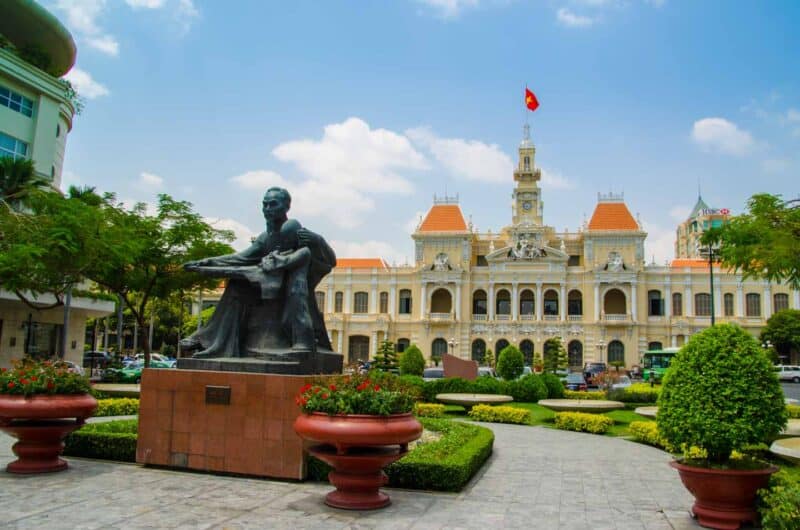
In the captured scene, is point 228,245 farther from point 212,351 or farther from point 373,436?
point 373,436

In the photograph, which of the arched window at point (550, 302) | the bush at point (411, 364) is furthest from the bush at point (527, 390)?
the arched window at point (550, 302)

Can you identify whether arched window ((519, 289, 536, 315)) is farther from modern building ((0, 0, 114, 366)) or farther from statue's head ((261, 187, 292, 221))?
statue's head ((261, 187, 292, 221))

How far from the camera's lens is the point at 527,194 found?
58.9m

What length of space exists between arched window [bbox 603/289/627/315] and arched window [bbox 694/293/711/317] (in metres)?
5.56

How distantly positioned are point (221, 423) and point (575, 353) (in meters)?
49.6

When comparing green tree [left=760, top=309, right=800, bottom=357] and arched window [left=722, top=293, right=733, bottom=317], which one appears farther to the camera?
arched window [left=722, top=293, right=733, bottom=317]

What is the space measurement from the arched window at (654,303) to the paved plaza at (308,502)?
48.6 m

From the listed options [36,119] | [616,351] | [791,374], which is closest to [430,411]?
[36,119]

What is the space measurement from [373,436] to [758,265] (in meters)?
9.48

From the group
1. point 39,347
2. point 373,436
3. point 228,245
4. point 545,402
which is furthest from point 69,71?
point 373,436

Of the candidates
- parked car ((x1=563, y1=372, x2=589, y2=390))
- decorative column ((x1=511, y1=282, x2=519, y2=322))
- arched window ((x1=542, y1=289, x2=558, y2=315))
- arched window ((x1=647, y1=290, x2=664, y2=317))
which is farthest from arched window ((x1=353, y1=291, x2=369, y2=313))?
parked car ((x1=563, y1=372, x2=589, y2=390))

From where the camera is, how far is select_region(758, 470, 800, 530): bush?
491 centimetres

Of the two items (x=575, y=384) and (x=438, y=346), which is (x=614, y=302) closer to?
(x=438, y=346)

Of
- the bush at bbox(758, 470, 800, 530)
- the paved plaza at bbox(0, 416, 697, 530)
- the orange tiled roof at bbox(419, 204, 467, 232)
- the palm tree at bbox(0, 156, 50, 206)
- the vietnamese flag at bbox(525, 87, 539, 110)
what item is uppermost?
the vietnamese flag at bbox(525, 87, 539, 110)
